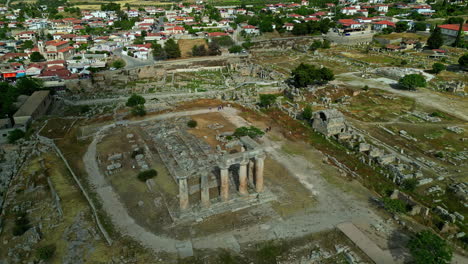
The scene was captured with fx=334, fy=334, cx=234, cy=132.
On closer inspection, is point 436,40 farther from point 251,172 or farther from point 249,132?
point 251,172

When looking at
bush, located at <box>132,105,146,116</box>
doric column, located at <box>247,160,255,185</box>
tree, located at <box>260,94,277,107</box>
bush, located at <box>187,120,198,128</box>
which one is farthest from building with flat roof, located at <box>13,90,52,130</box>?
tree, located at <box>260,94,277,107</box>

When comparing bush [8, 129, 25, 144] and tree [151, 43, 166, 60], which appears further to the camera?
tree [151, 43, 166, 60]

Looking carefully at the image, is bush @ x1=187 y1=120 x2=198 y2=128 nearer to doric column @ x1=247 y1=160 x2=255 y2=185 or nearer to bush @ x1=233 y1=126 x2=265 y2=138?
bush @ x1=233 y1=126 x2=265 y2=138

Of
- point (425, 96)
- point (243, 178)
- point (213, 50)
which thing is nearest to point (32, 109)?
point (243, 178)

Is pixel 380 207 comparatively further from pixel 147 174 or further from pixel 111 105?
pixel 111 105

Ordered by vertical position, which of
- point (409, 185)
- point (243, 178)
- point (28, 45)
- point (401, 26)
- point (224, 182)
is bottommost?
point (409, 185)

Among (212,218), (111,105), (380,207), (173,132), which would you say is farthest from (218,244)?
(111,105)
